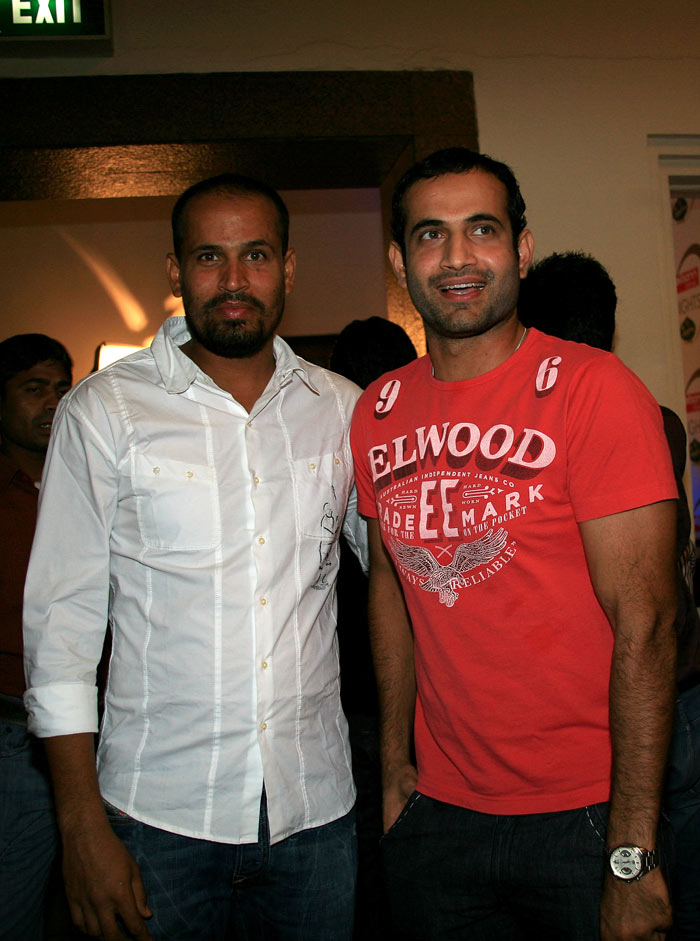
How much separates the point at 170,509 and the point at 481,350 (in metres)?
0.62

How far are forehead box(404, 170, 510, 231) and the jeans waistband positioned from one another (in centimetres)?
140

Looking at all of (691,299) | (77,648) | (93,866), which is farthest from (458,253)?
(691,299)

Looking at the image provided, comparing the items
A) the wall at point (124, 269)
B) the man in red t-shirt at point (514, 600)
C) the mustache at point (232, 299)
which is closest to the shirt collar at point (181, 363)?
the mustache at point (232, 299)

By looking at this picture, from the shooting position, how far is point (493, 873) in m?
1.32

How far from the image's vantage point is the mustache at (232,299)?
1554mm

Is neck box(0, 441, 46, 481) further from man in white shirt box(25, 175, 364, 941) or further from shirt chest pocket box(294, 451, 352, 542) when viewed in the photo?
shirt chest pocket box(294, 451, 352, 542)

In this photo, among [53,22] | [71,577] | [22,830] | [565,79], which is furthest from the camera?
[565,79]

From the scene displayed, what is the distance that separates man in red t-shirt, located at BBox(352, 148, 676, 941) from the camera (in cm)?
123

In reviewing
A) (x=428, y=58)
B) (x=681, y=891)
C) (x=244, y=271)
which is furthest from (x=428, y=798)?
(x=428, y=58)

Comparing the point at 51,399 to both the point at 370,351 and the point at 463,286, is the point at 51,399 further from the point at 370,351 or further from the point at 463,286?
the point at 463,286

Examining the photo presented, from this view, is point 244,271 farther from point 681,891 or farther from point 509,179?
point 681,891

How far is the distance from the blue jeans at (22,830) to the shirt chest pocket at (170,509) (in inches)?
32.1

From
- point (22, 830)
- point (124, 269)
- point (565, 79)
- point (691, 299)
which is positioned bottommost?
point (22, 830)

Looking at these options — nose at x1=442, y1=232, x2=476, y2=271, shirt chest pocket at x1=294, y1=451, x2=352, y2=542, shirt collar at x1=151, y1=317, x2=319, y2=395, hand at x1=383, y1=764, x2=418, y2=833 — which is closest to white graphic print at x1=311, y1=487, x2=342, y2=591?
shirt chest pocket at x1=294, y1=451, x2=352, y2=542
